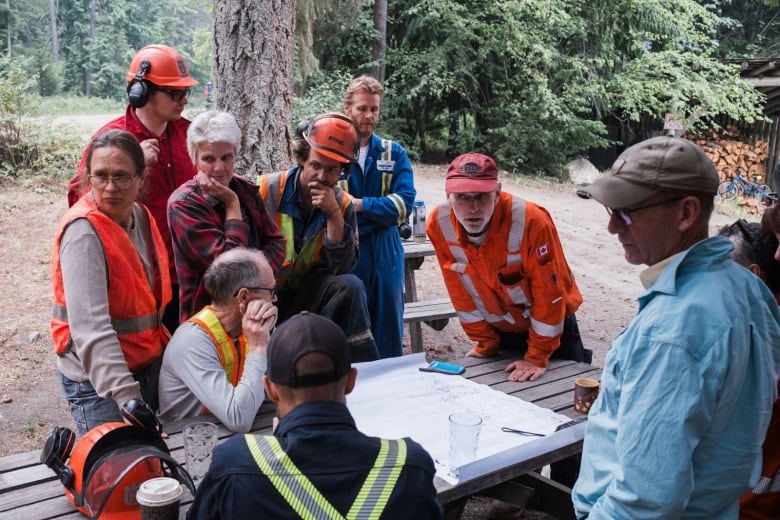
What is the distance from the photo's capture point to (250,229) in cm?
338

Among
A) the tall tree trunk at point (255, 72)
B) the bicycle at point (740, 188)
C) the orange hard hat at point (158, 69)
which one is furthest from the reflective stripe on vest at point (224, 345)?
the bicycle at point (740, 188)

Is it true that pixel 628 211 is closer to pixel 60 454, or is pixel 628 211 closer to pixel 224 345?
pixel 224 345

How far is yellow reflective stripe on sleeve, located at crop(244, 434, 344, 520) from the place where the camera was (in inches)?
57.9

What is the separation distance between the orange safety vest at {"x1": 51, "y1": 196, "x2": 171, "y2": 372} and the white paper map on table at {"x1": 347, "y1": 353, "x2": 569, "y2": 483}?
0.86 meters

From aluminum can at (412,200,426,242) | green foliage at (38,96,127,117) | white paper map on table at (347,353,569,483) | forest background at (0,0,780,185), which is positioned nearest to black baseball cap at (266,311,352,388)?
white paper map on table at (347,353,569,483)

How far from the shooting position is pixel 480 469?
2.29 m

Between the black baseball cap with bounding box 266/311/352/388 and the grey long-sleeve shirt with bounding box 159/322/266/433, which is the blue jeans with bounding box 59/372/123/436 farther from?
the black baseball cap with bounding box 266/311/352/388

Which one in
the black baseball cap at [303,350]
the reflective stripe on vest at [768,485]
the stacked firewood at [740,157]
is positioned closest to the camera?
the black baseball cap at [303,350]

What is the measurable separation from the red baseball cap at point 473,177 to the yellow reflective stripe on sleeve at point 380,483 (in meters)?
1.75

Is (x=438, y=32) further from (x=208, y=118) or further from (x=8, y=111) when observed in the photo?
(x=208, y=118)

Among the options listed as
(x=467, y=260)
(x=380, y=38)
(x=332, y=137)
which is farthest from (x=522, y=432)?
(x=380, y=38)

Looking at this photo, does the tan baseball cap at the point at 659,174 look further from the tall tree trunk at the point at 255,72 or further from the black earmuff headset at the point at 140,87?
the tall tree trunk at the point at 255,72

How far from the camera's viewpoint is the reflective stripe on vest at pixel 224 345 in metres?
2.68

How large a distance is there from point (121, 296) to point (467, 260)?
159cm
